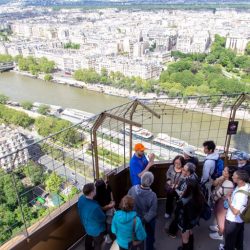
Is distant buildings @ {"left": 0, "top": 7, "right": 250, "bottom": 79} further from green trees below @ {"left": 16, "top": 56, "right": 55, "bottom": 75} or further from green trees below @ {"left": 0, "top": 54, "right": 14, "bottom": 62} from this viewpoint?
green trees below @ {"left": 0, "top": 54, "right": 14, "bottom": 62}

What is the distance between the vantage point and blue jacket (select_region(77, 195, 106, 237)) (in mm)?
1229

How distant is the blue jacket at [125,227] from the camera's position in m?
1.10

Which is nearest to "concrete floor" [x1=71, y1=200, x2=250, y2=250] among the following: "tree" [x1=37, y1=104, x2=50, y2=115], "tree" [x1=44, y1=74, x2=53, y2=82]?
"tree" [x1=37, y1=104, x2=50, y2=115]

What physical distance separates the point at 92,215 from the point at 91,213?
0.6 inches

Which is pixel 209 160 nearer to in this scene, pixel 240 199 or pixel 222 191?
pixel 222 191

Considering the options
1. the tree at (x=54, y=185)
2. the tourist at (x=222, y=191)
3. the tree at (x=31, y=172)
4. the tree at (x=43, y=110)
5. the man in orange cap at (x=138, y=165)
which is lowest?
the tree at (x=43, y=110)

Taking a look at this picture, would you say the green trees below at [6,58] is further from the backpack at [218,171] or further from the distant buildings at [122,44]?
the backpack at [218,171]

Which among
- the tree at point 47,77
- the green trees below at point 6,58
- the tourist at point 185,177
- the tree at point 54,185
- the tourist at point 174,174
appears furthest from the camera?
the green trees below at point 6,58

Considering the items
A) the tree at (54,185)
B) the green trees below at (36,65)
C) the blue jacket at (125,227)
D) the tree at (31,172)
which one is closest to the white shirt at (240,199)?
the blue jacket at (125,227)

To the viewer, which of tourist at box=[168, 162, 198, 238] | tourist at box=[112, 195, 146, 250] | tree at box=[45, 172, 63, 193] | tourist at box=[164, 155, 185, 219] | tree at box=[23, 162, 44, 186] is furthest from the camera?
tree at box=[45, 172, 63, 193]

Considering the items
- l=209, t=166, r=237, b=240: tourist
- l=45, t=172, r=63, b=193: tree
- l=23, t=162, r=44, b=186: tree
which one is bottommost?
l=45, t=172, r=63, b=193: tree

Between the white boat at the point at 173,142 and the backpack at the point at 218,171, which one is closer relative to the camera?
the backpack at the point at 218,171

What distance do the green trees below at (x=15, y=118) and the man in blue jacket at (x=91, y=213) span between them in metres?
12.9

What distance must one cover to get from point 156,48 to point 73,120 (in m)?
20.9
